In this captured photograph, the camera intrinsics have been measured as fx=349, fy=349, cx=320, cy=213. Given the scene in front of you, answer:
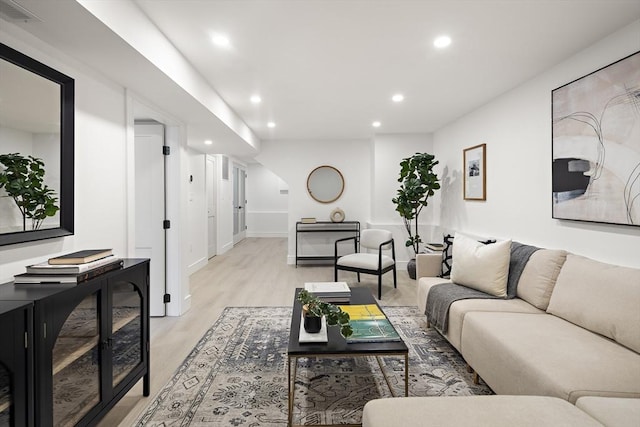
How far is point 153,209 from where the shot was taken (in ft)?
12.2

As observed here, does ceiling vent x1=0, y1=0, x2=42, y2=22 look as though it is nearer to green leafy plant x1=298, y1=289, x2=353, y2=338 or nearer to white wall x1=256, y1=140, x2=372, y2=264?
green leafy plant x1=298, y1=289, x2=353, y2=338

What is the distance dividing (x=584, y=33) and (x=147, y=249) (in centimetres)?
418

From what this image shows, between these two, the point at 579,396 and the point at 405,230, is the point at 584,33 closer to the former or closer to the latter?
the point at 579,396

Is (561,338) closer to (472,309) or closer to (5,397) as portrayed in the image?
(472,309)

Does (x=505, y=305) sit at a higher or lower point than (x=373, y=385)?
higher

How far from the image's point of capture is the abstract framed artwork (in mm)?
2176

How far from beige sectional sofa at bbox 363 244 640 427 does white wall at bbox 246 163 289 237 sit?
27.1 ft

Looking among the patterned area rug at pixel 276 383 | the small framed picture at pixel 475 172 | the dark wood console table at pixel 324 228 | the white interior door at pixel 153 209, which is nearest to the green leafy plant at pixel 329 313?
the patterned area rug at pixel 276 383

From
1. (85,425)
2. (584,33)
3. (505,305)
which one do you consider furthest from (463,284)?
(85,425)

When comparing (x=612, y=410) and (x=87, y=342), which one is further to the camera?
(x=87, y=342)

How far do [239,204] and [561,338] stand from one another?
8.45 metres

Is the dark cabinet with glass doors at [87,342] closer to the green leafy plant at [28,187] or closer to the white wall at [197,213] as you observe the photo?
the green leafy plant at [28,187]

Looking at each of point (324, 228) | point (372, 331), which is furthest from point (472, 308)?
point (324, 228)

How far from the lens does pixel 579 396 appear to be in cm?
147
